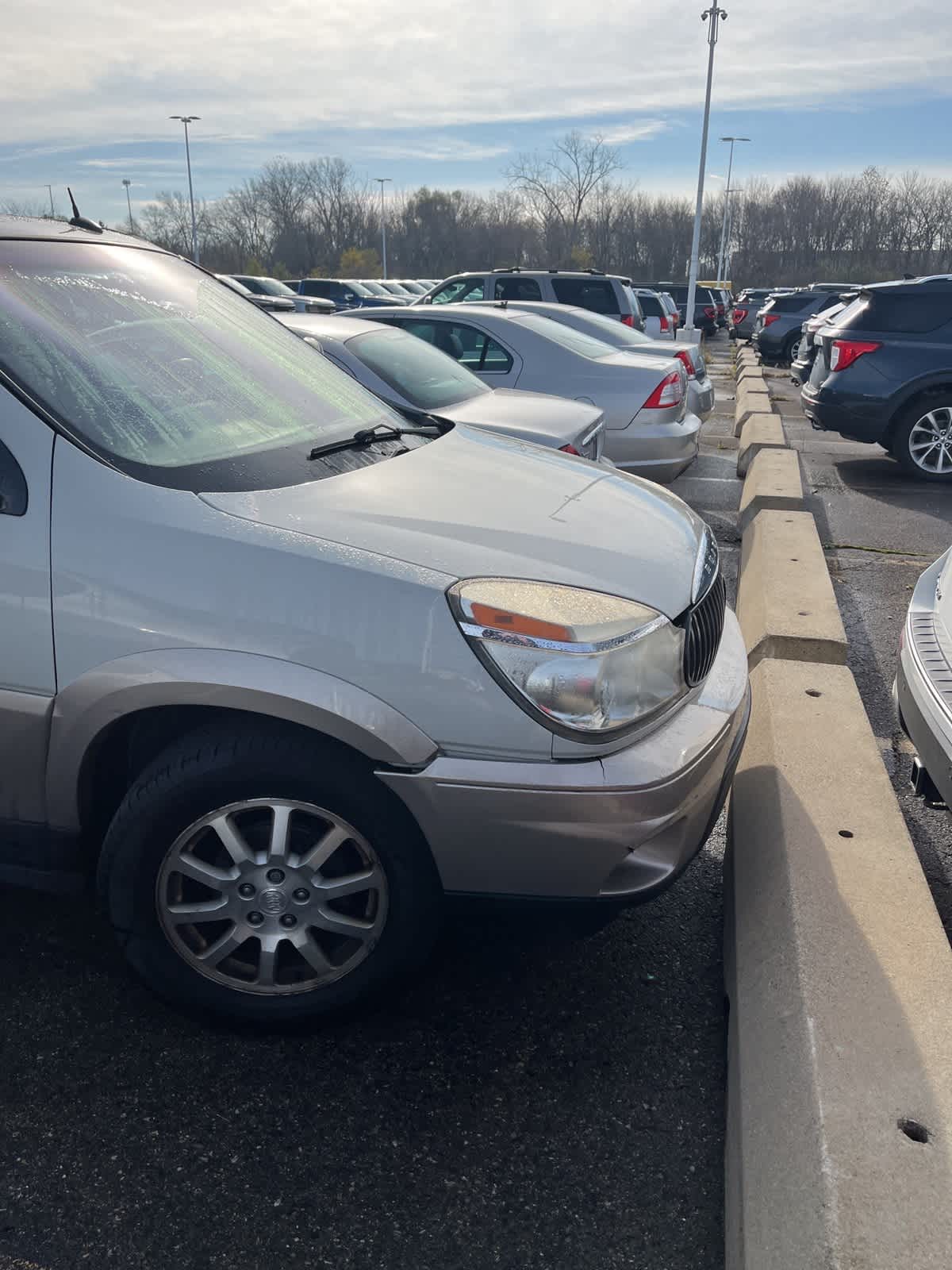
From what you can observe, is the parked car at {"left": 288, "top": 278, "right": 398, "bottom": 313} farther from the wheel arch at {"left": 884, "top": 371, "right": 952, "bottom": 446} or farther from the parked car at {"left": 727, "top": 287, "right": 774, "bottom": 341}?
the wheel arch at {"left": 884, "top": 371, "right": 952, "bottom": 446}

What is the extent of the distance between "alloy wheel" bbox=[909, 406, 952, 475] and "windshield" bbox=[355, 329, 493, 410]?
16.3 ft

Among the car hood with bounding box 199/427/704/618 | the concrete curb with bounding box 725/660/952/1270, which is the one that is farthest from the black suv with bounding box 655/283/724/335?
the concrete curb with bounding box 725/660/952/1270

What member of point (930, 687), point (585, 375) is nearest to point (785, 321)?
point (585, 375)

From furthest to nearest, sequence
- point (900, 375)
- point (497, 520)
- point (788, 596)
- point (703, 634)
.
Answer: point (900, 375)
point (788, 596)
point (703, 634)
point (497, 520)

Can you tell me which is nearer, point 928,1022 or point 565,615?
point 928,1022

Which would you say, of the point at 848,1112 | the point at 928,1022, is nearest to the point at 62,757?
the point at 848,1112

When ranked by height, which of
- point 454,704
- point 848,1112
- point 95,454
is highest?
point 95,454

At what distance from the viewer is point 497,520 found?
268 centimetres

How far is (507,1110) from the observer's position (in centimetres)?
239

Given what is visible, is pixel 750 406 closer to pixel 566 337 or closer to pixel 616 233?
pixel 566 337

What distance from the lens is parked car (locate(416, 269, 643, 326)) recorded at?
14.7m

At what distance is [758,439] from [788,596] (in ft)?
19.3

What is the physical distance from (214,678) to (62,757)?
1.57 ft

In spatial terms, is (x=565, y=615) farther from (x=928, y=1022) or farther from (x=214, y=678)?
(x=928, y=1022)
